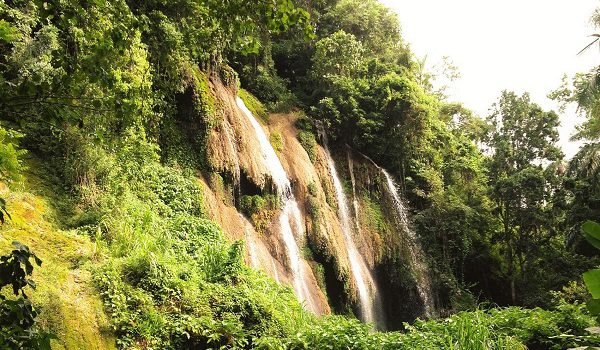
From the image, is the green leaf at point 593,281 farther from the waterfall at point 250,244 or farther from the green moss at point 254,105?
the green moss at point 254,105

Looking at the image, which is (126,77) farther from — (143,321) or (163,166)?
(143,321)

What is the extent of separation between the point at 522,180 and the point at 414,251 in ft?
18.8

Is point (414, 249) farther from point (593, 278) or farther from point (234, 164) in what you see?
point (593, 278)

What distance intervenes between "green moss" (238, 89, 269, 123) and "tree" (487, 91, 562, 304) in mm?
10829

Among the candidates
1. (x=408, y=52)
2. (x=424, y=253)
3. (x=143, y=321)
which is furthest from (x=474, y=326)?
(x=408, y=52)

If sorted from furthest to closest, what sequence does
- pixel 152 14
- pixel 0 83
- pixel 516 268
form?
pixel 516 268
pixel 152 14
pixel 0 83

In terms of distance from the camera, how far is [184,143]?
11.3 meters

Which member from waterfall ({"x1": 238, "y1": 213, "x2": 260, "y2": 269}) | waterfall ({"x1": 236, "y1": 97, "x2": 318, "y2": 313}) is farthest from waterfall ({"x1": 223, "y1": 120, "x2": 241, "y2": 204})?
waterfall ({"x1": 236, "y1": 97, "x2": 318, "y2": 313})

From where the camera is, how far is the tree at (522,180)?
1897 cm

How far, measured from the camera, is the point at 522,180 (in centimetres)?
1884

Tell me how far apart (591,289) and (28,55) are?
24.2 feet

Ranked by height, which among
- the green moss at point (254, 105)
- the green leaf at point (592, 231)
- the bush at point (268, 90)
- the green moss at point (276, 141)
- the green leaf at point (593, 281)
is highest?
the bush at point (268, 90)

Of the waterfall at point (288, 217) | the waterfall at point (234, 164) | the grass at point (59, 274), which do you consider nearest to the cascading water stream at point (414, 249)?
A: the waterfall at point (288, 217)

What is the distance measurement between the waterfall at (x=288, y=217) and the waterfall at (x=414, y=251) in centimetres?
602
